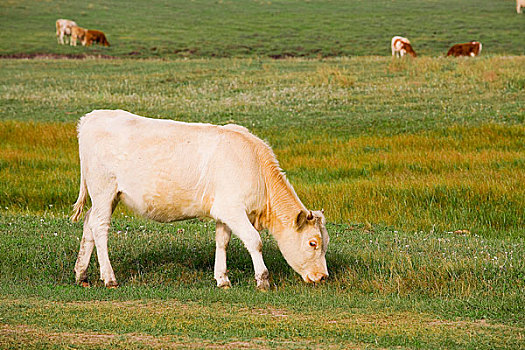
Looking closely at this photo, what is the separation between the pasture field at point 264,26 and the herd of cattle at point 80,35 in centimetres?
118

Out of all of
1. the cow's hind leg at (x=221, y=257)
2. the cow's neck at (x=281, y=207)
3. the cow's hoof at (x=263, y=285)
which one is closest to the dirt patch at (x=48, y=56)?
the cow's hind leg at (x=221, y=257)

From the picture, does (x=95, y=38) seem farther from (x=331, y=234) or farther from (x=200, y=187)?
(x=200, y=187)

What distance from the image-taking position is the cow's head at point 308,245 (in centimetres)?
957

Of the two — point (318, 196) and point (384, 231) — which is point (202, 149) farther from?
point (318, 196)

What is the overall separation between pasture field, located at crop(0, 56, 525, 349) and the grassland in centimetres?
4

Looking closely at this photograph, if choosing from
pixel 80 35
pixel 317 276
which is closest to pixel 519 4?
pixel 80 35

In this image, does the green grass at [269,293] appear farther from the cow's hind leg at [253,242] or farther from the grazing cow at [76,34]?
the grazing cow at [76,34]

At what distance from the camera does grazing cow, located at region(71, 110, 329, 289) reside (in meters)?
9.64

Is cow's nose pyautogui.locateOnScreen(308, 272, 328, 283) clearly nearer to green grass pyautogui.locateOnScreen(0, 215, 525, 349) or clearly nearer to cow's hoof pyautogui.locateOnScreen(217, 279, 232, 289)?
green grass pyautogui.locateOnScreen(0, 215, 525, 349)

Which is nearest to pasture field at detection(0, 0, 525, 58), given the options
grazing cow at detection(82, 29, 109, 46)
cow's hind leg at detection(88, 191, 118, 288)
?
grazing cow at detection(82, 29, 109, 46)

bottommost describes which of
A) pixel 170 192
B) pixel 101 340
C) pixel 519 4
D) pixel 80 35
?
pixel 101 340

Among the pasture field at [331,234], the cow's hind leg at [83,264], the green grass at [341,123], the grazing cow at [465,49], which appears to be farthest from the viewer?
the grazing cow at [465,49]

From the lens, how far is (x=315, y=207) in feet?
47.9

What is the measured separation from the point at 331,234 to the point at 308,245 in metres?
2.78
